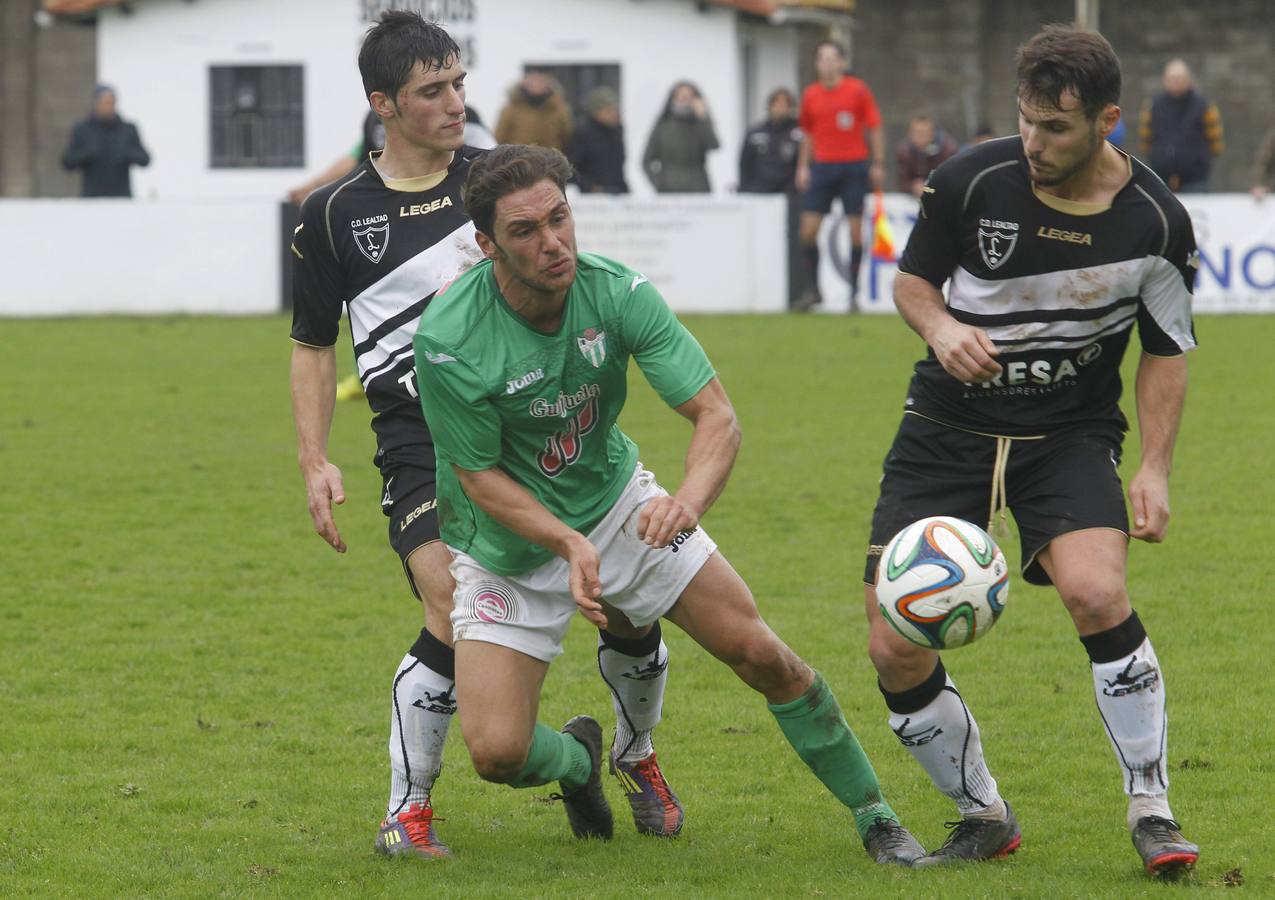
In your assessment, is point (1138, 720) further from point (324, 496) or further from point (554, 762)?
point (324, 496)

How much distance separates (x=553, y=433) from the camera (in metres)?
5.12

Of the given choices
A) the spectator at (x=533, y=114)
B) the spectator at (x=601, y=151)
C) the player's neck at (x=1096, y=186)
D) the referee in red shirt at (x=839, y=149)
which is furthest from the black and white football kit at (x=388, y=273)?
the spectator at (x=601, y=151)

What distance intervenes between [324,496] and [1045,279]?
2.08 m

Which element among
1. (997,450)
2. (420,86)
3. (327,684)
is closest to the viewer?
(997,450)

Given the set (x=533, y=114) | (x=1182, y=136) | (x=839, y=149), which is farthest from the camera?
(x=1182, y=136)

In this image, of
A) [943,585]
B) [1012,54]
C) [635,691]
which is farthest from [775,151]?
[1012,54]

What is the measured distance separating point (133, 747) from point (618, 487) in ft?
7.30

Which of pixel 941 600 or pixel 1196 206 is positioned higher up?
→ pixel 1196 206

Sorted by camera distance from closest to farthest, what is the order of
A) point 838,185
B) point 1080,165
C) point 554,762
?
point 1080,165 → point 554,762 → point 838,185

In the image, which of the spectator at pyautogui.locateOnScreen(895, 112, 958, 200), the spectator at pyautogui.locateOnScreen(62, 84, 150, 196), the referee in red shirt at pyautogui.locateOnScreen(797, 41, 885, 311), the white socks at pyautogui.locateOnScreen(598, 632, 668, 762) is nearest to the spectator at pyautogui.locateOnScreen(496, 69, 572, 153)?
the referee in red shirt at pyautogui.locateOnScreen(797, 41, 885, 311)

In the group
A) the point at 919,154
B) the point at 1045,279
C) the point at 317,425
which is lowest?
the point at 317,425

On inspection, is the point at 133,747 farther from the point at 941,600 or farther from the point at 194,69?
the point at 194,69

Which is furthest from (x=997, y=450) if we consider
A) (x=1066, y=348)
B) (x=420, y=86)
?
(x=420, y=86)

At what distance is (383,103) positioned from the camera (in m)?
5.80
